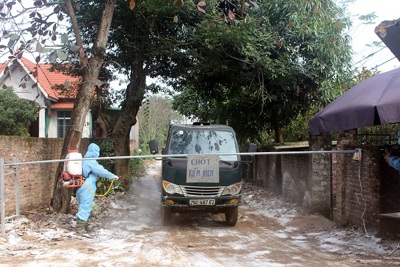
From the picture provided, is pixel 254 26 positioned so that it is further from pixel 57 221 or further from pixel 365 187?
pixel 57 221

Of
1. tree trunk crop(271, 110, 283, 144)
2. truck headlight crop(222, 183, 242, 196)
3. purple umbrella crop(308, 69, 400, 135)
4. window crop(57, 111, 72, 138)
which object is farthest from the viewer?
Result: window crop(57, 111, 72, 138)

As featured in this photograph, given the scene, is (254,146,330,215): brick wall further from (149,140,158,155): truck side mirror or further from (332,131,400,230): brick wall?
(149,140,158,155): truck side mirror

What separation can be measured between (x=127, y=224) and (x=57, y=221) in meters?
1.61

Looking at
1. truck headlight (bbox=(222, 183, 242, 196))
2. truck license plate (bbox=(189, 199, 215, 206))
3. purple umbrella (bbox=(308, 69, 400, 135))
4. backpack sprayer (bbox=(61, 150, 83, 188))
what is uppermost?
purple umbrella (bbox=(308, 69, 400, 135))

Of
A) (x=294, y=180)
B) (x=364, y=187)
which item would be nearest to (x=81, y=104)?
(x=364, y=187)

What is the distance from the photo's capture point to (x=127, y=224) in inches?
352

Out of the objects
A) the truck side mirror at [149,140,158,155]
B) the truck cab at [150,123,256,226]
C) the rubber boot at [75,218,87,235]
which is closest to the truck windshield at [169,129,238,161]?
the truck cab at [150,123,256,226]

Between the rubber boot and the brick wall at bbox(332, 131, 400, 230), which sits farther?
the rubber boot

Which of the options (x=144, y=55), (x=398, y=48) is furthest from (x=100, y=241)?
(x=144, y=55)

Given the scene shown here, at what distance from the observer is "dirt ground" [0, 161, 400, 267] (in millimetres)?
5703

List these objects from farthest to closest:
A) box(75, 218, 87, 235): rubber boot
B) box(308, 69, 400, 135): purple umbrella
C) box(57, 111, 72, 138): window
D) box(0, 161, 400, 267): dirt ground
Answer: box(57, 111, 72, 138): window < box(75, 218, 87, 235): rubber boot < box(0, 161, 400, 267): dirt ground < box(308, 69, 400, 135): purple umbrella

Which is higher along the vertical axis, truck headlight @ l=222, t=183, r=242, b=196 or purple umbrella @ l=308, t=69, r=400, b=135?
purple umbrella @ l=308, t=69, r=400, b=135

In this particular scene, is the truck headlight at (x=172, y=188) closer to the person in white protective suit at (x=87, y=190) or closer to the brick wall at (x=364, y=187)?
the person in white protective suit at (x=87, y=190)

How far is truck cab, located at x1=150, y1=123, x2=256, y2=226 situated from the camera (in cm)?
777
